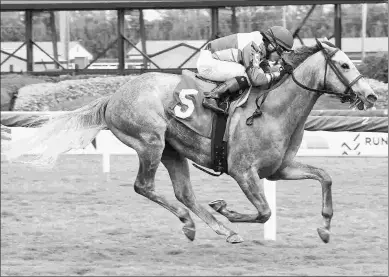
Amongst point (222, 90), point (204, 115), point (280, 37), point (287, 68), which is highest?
point (280, 37)

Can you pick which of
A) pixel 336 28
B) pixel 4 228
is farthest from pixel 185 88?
pixel 336 28

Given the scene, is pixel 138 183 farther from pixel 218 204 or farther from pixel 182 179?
pixel 218 204

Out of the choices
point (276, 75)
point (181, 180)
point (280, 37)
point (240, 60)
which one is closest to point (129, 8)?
point (181, 180)

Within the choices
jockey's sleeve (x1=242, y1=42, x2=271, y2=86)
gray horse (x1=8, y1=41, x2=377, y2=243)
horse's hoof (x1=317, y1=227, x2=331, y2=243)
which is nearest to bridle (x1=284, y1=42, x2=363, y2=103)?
gray horse (x1=8, y1=41, x2=377, y2=243)

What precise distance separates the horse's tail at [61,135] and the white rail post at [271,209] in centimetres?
341

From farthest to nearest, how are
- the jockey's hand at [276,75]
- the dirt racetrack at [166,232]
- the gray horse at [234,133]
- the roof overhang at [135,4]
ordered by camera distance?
the roof overhang at [135,4], the dirt racetrack at [166,232], the jockey's hand at [276,75], the gray horse at [234,133]

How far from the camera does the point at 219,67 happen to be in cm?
576

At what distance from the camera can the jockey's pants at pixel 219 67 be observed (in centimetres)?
574

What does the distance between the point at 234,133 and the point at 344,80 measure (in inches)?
28.5

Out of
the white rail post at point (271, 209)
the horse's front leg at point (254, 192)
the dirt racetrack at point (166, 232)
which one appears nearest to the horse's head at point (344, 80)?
the horse's front leg at point (254, 192)

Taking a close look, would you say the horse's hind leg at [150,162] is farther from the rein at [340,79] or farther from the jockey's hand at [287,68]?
the rein at [340,79]

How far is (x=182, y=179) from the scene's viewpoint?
20.0 ft

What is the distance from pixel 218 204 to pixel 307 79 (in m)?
0.90

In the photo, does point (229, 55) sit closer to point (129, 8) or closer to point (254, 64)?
point (254, 64)
